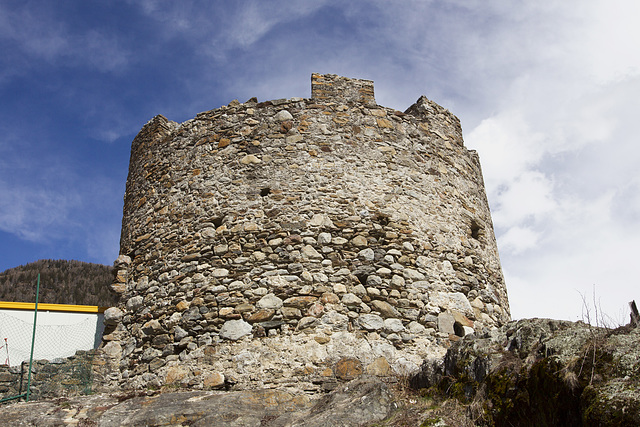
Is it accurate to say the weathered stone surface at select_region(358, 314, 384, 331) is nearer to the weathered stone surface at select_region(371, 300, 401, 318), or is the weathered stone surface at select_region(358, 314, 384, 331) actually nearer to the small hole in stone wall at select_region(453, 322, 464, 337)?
the weathered stone surface at select_region(371, 300, 401, 318)

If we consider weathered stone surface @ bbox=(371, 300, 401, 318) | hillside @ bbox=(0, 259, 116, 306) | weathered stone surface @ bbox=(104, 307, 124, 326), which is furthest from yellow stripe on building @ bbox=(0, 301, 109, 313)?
hillside @ bbox=(0, 259, 116, 306)

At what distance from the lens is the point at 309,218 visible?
22.6ft

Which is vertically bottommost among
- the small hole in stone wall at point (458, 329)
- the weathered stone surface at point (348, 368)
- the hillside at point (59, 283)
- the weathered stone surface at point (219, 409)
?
the weathered stone surface at point (219, 409)

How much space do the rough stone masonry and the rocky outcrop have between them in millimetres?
1557

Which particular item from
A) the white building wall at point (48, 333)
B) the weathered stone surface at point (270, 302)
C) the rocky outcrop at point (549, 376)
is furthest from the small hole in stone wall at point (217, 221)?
the rocky outcrop at point (549, 376)

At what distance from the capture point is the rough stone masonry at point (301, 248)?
6.18 metres

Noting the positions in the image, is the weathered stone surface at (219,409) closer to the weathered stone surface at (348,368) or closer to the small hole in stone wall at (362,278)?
the weathered stone surface at (348,368)

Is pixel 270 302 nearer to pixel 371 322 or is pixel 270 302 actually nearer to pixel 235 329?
pixel 235 329

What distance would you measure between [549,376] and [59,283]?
86.4 feet

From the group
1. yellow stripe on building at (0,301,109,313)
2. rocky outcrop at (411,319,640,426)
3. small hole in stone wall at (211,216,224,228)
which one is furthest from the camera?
yellow stripe on building at (0,301,109,313)

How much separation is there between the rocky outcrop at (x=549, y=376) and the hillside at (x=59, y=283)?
15695 mm

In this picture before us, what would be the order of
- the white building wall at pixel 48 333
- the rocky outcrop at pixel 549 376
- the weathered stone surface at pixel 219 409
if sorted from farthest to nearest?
the white building wall at pixel 48 333 → the weathered stone surface at pixel 219 409 → the rocky outcrop at pixel 549 376

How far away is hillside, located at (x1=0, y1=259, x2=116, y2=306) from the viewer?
2120 centimetres

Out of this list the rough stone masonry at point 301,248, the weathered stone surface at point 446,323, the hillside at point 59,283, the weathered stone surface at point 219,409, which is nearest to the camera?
the weathered stone surface at point 219,409
